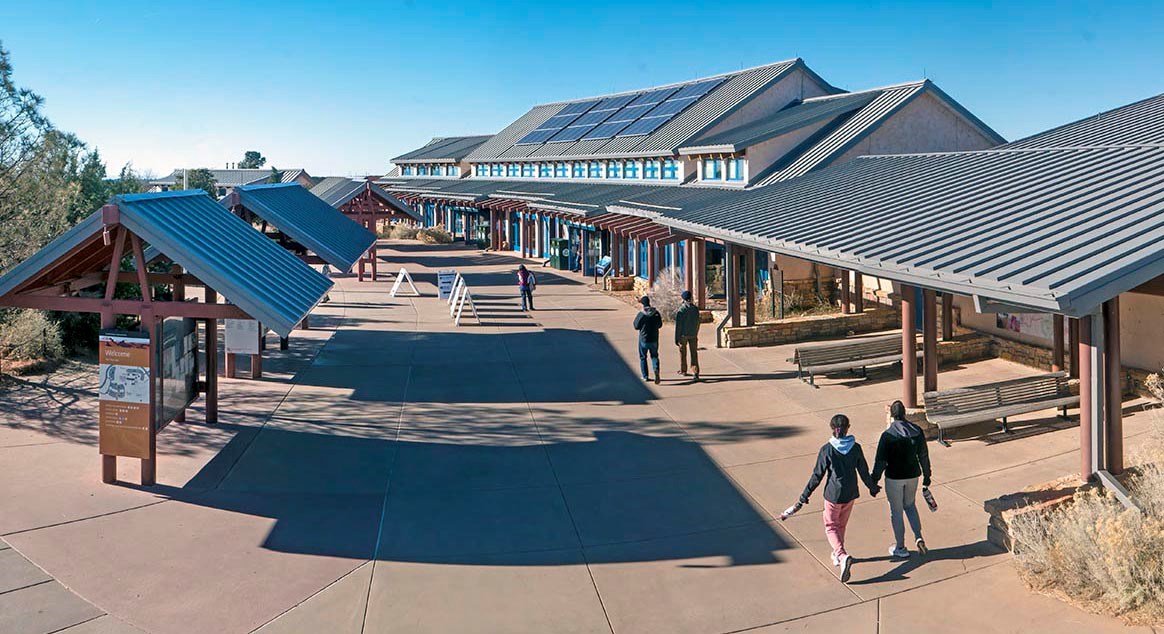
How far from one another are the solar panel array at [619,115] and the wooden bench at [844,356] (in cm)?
2585

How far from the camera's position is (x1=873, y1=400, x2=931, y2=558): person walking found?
8.41m

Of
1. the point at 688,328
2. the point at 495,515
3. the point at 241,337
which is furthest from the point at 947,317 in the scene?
the point at 241,337

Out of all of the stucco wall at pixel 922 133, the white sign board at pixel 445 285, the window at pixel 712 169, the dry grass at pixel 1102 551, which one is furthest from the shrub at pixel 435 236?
the dry grass at pixel 1102 551

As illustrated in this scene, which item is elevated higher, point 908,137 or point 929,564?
point 908,137

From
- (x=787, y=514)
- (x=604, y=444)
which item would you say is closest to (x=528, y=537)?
(x=787, y=514)

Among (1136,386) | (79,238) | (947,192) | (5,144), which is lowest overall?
(1136,386)

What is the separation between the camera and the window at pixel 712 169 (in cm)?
3212

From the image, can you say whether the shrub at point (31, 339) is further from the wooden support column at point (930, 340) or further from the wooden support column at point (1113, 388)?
the wooden support column at point (1113, 388)

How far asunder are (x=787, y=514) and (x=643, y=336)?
8.08m

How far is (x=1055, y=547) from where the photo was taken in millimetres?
7578

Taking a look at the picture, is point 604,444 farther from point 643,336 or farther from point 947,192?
point 947,192

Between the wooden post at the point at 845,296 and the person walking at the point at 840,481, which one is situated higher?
the wooden post at the point at 845,296

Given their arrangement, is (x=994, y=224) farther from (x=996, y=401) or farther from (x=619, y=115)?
(x=619, y=115)

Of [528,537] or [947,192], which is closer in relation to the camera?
[528,537]
